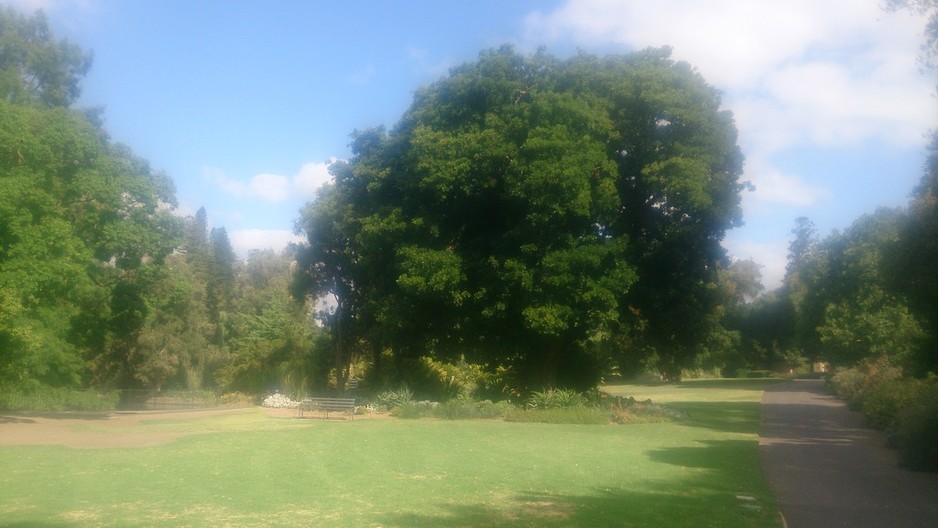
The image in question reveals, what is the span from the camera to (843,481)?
12.9 m

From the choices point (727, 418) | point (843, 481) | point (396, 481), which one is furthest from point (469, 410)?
point (843, 481)

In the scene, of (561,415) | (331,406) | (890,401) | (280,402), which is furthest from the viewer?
(280,402)

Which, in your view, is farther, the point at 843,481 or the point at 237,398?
the point at 237,398

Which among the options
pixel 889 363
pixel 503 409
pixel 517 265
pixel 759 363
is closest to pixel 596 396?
pixel 503 409

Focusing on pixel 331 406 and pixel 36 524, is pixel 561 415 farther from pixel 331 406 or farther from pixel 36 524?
pixel 36 524

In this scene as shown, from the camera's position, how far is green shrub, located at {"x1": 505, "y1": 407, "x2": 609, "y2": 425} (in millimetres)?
24625

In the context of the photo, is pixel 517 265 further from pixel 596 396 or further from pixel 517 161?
pixel 596 396

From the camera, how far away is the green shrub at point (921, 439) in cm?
1431

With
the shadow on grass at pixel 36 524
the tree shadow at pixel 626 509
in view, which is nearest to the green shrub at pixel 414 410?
the tree shadow at pixel 626 509

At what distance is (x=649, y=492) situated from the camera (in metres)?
11.4

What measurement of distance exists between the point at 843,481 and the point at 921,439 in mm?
2891

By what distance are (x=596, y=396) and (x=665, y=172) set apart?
9.08 meters

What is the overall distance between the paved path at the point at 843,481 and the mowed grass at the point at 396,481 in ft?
1.50

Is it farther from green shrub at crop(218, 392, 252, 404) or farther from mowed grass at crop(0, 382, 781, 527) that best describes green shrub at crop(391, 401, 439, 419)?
green shrub at crop(218, 392, 252, 404)
